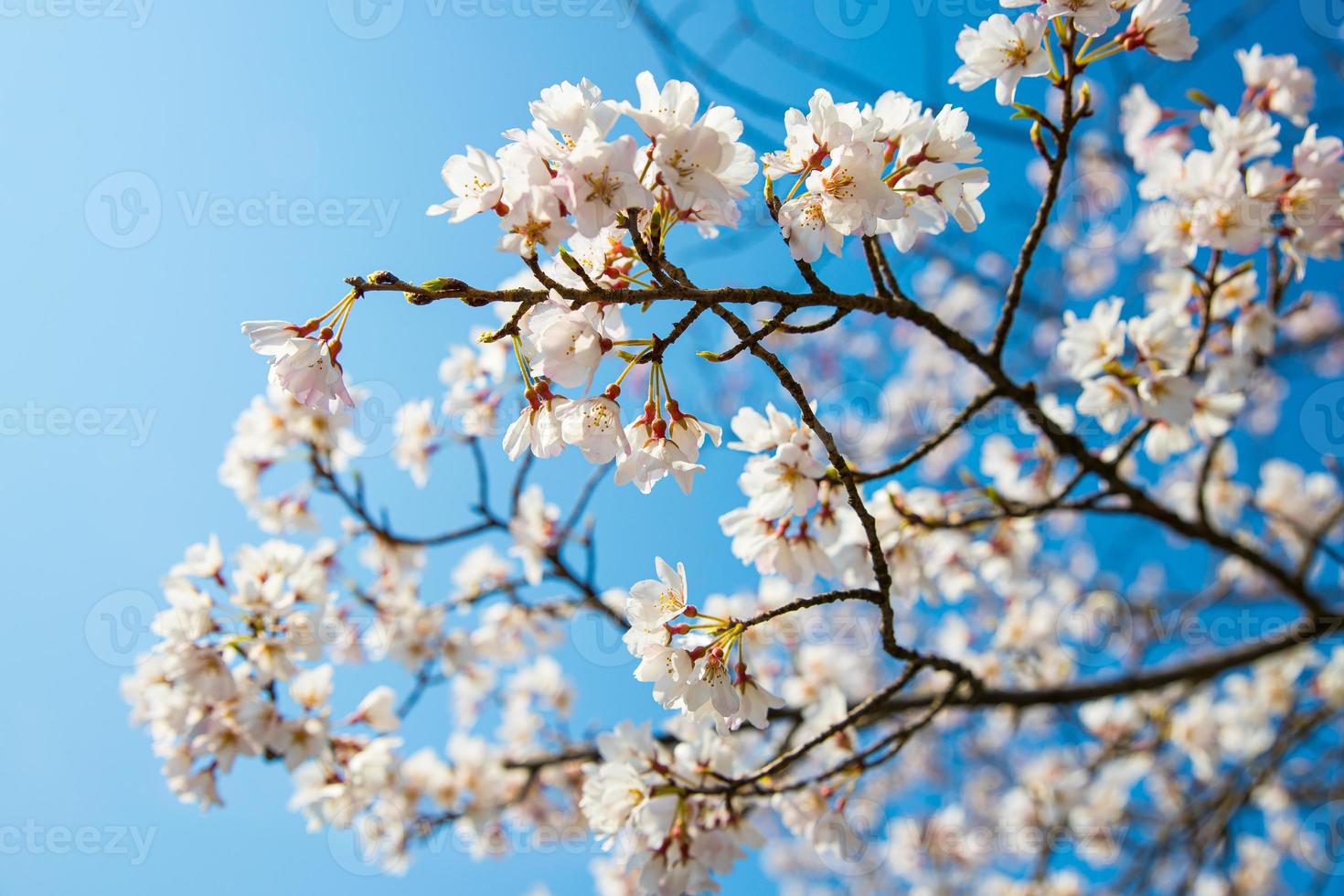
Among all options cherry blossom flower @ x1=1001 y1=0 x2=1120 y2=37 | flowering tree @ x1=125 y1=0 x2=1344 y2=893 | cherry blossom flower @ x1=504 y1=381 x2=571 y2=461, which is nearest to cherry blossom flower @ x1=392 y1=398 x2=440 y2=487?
flowering tree @ x1=125 y1=0 x2=1344 y2=893

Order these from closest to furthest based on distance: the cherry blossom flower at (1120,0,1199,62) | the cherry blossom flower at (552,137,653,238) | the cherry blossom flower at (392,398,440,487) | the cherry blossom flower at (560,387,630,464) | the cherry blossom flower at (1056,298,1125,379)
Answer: the cherry blossom flower at (552,137,653,238), the cherry blossom flower at (560,387,630,464), the cherry blossom flower at (1120,0,1199,62), the cherry blossom flower at (1056,298,1125,379), the cherry blossom flower at (392,398,440,487)

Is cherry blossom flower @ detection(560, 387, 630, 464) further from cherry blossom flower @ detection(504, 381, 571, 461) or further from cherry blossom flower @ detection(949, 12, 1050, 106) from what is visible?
cherry blossom flower @ detection(949, 12, 1050, 106)

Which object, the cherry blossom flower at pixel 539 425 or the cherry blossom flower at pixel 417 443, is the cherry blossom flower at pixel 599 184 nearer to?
the cherry blossom flower at pixel 539 425

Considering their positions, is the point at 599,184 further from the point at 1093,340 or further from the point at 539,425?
the point at 1093,340

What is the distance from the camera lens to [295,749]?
2.39 m

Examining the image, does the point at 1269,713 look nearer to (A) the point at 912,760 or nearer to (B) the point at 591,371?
(A) the point at 912,760

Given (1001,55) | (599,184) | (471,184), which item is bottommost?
(599,184)

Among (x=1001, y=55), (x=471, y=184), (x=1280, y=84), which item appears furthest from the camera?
(x=1280, y=84)

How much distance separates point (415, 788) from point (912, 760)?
4.90m

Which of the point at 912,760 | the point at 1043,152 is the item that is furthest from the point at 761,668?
the point at 912,760

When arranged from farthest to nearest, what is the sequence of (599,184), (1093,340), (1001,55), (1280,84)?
(1280,84) → (1093,340) → (1001,55) → (599,184)

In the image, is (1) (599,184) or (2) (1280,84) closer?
(1) (599,184)

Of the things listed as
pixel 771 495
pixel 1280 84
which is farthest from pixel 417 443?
pixel 1280 84

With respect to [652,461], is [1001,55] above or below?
above
